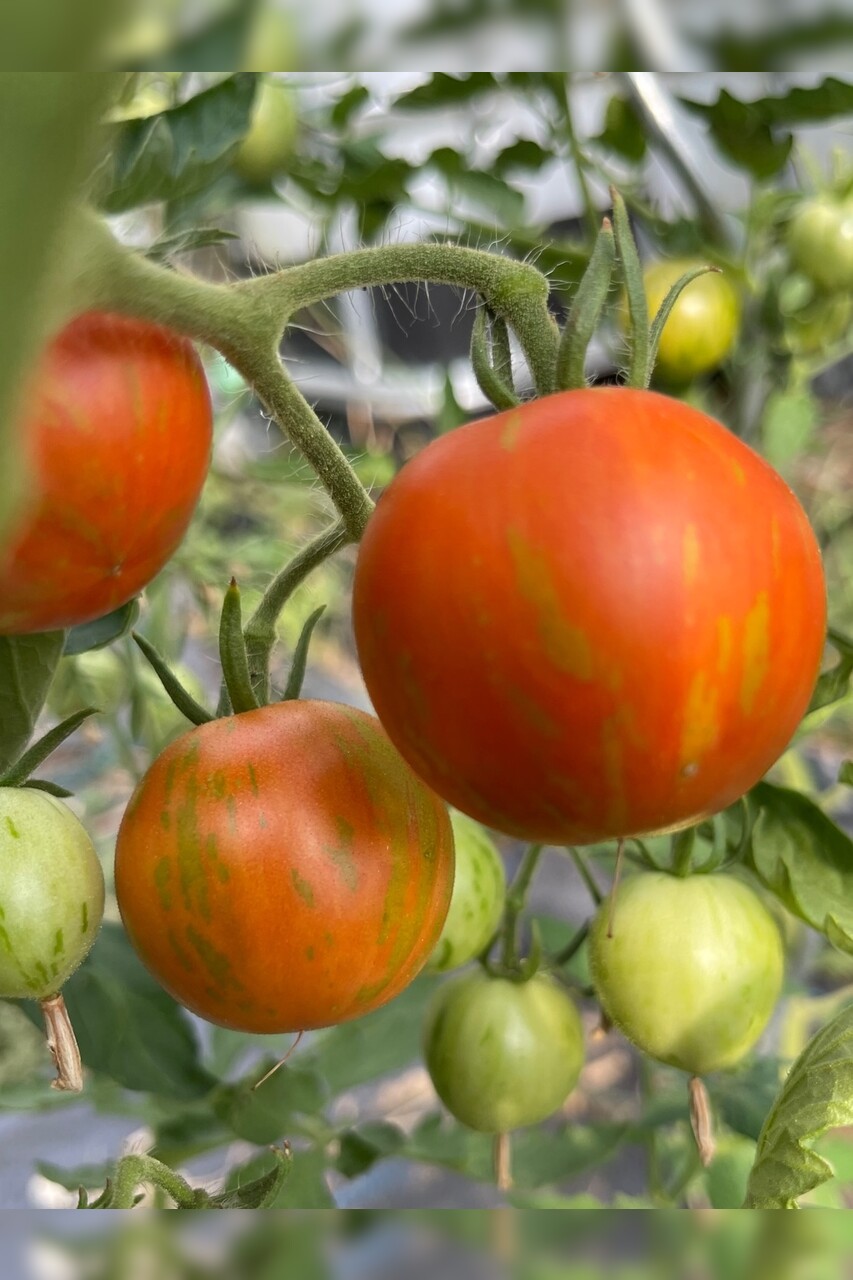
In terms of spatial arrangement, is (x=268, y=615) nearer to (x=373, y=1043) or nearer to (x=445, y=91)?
(x=373, y=1043)

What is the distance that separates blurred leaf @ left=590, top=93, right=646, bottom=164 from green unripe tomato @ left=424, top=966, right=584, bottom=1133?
0.69m

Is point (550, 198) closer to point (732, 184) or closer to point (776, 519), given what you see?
point (732, 184)

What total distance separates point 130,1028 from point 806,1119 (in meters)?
0.30

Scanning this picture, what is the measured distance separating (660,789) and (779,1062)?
52 centimetres

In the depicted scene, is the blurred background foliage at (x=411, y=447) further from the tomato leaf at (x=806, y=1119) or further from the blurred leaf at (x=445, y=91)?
the tomato leaf at (x=806, y=1119)

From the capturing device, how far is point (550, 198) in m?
1.44

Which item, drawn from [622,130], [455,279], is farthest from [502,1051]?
[622,130]

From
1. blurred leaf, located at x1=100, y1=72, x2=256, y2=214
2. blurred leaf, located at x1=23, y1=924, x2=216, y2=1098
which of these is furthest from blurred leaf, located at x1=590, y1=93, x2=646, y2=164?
blurred leaf, located at x1=23, y1=924, x2=216, y2=1098

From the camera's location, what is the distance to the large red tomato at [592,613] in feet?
0.85

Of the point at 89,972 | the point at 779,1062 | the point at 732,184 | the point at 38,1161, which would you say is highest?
the point at 732,184

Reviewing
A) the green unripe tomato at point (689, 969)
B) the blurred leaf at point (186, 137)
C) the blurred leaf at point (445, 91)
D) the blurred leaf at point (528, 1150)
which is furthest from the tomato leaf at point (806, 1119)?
the blurred leaf at point (445, 91)

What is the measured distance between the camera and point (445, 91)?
84 centimetres

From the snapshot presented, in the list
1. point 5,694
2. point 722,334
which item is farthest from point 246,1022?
point 722,334

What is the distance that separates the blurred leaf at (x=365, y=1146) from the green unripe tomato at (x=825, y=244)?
0.67 m
